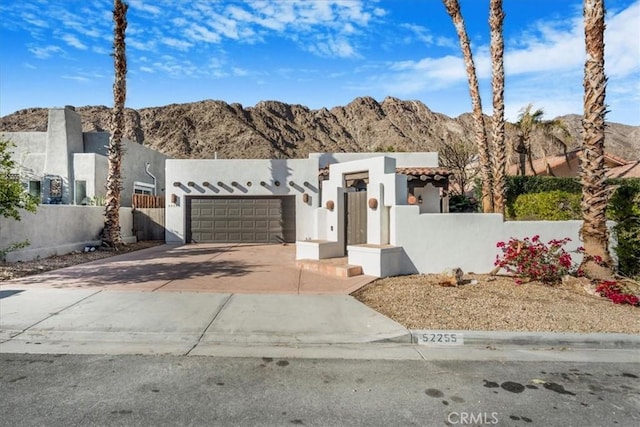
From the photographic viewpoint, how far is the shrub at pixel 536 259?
8.44 metres

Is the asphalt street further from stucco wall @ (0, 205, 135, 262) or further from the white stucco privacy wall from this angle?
stucco wall @ (0, 205, 135, 262)

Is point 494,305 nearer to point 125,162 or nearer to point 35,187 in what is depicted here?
point 125,162

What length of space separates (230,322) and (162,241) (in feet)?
44.8

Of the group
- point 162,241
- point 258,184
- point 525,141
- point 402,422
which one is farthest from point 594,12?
point 525,141

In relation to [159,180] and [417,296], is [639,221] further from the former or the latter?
[159,180]

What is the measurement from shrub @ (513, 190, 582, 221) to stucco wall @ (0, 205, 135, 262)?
16085 millimetres

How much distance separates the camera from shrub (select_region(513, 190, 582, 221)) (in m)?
10.7

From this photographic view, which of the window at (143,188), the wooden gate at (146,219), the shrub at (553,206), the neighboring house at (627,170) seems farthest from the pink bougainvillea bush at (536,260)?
the window at (143,188)

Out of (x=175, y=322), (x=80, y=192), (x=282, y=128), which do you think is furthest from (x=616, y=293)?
(x=282, y=128)

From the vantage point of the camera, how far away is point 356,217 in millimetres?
10992

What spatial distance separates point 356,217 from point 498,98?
23.9 feet

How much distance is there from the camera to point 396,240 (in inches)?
379
